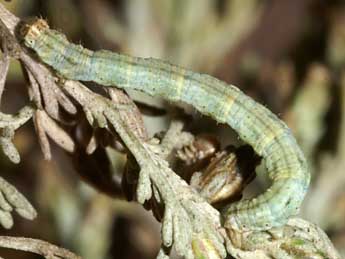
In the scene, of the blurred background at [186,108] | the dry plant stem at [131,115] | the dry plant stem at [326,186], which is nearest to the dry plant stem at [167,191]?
the dry plant stem at [131,115]

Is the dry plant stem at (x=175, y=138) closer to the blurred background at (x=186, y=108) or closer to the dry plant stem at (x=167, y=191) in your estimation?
the dry plant stem at (x=167, y=191)

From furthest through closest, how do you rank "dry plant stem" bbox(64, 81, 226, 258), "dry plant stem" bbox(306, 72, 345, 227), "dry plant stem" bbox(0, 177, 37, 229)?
1. "dry plant stem" bbox(306, 72, 345, 227)
2. "dry plant stem" bbox(0, 177, 37, 229)
3. "dry plant stem" bbox(64, 81, 226, 258)

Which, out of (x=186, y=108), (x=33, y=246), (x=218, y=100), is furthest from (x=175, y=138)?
(x=186, y=108)

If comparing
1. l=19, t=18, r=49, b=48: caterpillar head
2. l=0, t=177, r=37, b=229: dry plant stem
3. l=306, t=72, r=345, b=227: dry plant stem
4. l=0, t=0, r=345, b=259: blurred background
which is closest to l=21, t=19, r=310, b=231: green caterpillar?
l=19, t=18, r=49, b=48: caterpillar head

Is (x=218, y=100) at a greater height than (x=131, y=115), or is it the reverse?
(x=218, y=100)

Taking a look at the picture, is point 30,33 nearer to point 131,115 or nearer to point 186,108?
point 131,115

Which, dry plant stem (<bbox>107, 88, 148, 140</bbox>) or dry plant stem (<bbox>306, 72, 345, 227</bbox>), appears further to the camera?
dry plant stem (<bbox>306, 72, 345, 227</bbox>)

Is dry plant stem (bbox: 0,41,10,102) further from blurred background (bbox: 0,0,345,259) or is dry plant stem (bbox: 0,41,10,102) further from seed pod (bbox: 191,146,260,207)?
blurred background (bbox: 0,0,345,259)
